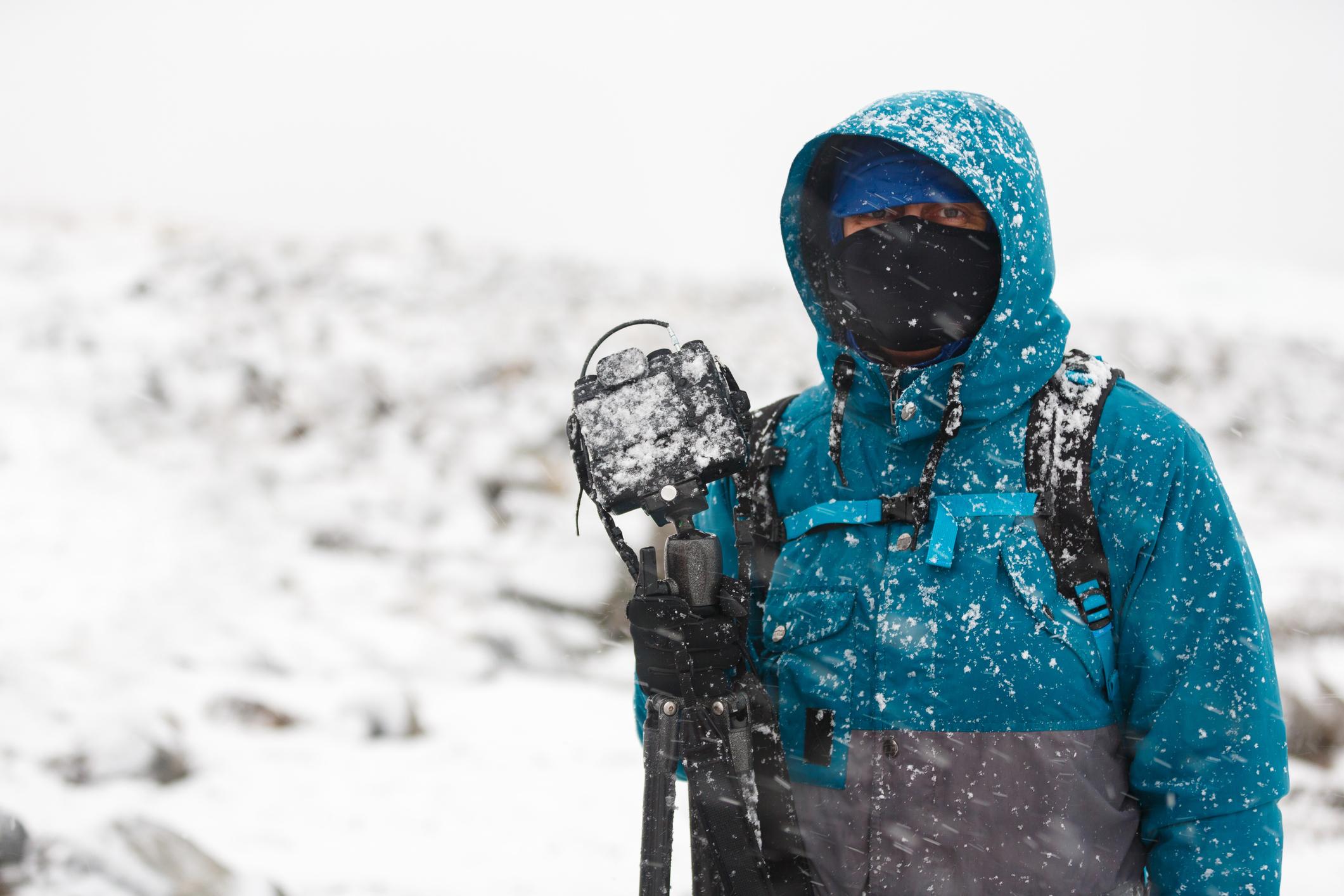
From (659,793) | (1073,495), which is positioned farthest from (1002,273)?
(659,793)

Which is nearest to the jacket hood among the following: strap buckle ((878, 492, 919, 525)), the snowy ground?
strap buckle ((878, 492, 919, 525))

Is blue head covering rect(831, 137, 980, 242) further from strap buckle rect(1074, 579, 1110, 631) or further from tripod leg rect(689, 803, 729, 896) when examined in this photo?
tripod leg rect(689, 803, 729, 896)

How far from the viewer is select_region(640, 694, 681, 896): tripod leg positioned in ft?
5.17

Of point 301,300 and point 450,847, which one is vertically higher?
point 301,300

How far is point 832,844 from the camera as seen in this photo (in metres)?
1.76

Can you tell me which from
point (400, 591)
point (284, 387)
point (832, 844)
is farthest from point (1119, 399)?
point (284, 387)

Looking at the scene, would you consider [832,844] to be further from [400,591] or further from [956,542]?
[400,591]

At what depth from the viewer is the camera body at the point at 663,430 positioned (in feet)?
5.59

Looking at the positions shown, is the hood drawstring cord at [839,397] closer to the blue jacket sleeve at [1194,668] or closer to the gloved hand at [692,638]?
the gloved hand at [692,638]

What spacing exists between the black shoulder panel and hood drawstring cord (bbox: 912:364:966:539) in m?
0.14

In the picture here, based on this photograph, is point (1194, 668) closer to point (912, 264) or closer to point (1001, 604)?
point (1001, 604)

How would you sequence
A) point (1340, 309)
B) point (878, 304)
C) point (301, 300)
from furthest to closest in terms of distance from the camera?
1. point (1340, 309)
2. point (301, 300)
3. point (878, 304)

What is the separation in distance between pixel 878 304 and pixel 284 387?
8845mm

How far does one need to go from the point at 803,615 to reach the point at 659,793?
48 centimetres
